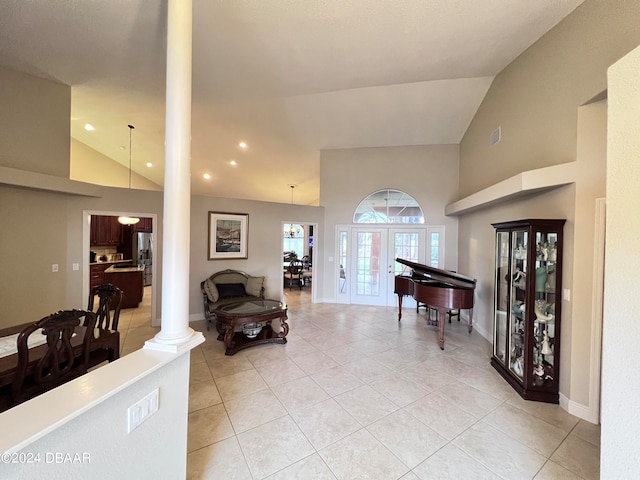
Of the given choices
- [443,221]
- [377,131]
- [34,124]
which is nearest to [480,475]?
[443,221]

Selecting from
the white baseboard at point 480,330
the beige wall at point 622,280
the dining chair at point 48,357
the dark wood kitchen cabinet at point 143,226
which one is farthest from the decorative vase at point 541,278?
the dark wood kitchen cabinet at point 143,226

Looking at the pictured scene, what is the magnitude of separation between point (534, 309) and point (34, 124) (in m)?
6.75

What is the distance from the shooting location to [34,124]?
355cm

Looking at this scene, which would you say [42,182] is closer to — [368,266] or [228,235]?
[228,235]

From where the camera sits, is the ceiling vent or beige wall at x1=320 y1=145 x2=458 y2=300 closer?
the ceiling vent

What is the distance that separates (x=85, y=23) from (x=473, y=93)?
5.51 m

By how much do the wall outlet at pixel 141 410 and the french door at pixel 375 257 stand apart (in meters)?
5.50

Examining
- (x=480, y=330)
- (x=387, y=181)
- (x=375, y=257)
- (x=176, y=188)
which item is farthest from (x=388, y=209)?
(x=176, y=188)

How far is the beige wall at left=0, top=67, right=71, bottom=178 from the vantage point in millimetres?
3318

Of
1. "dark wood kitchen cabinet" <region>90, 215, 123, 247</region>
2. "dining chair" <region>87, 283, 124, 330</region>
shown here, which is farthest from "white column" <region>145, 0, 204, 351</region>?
"dark wood kitchen cabinet" <region>90, 215, 123, 247</region>

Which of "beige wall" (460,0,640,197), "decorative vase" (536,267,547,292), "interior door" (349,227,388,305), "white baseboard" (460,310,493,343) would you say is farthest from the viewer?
"interior door" (349,227,388,305)

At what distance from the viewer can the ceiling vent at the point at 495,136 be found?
4090mm

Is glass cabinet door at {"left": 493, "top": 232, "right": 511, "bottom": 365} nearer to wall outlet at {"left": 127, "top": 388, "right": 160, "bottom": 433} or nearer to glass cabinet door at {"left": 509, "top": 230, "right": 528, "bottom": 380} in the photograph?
glass cabinet door at {"left": 509, "top": 230, "right": 528, "bottom": 380}

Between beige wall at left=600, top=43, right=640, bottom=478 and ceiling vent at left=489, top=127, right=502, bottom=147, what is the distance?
3.33 m
